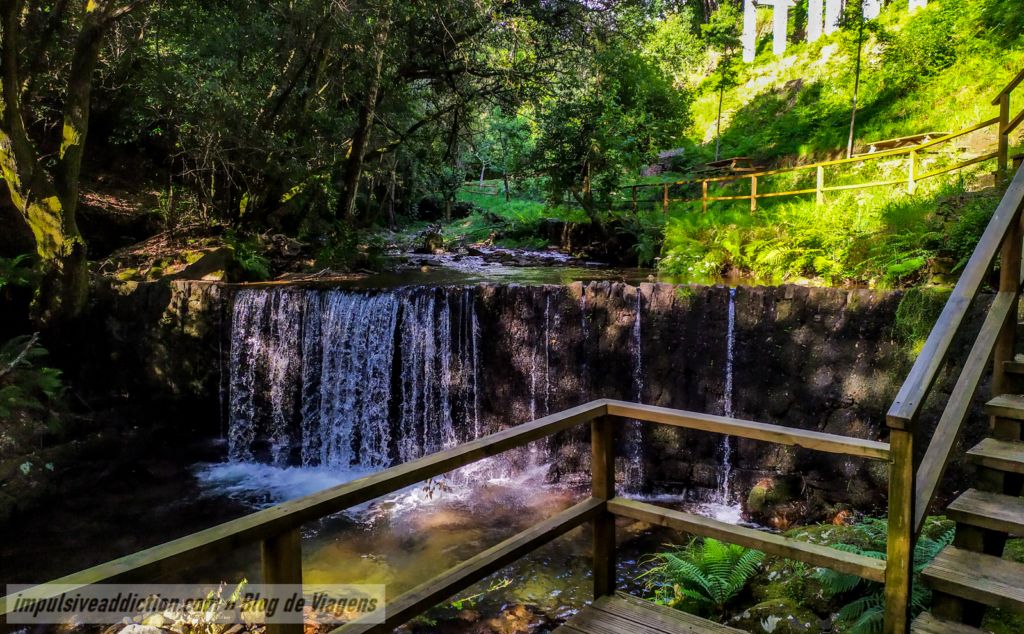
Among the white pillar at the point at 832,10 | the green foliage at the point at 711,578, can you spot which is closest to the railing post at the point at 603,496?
the green foliage at the point at 711,578

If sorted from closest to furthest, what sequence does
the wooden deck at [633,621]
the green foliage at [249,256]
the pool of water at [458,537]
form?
the wooden deck at [633,621] < the pool of water at [458,537] < the green foliage at [249,256]

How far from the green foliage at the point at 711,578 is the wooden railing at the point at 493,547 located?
119cm

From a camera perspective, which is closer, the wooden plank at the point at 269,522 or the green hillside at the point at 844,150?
the wooden plank at the point at 269,522

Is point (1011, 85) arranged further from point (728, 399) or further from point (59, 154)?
point (59, 154)

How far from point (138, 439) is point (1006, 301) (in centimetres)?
1114

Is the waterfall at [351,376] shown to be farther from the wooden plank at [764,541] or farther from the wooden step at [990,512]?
the wooden step at [990,512]

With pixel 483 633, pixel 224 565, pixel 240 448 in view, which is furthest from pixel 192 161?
pixel 483 633

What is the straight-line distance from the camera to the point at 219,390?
35.2ft

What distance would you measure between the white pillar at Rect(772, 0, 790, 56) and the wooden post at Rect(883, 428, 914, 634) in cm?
3298

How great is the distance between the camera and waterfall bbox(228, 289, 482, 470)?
945 cm

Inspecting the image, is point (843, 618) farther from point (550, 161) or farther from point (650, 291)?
point (550, 161)

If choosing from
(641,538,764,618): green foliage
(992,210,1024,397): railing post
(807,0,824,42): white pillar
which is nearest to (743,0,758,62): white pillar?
(807,0,824,42): white pillar

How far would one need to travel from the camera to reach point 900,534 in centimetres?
246

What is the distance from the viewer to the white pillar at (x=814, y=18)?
28319 mm
